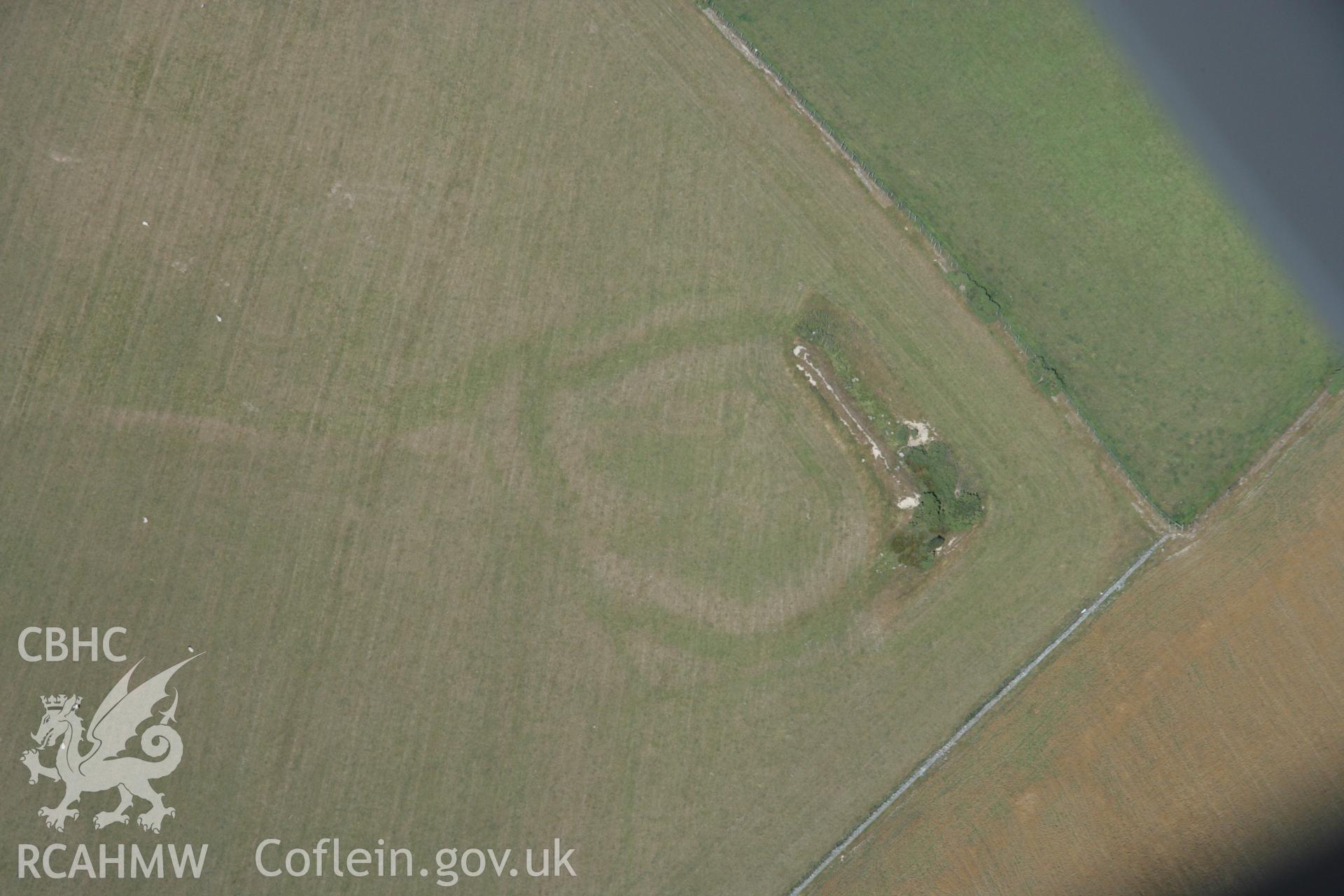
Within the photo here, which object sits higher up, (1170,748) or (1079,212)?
(1079,212)

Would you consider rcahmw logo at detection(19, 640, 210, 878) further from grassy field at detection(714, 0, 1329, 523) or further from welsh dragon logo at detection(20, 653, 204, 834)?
grassy field at detection(714, 0, 1329, 523)

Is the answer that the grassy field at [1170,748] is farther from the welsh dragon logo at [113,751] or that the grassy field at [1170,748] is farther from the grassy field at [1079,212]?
the welsh dragon logo at [113,751]

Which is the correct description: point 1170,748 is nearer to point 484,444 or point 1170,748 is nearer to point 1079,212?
point 1079,212

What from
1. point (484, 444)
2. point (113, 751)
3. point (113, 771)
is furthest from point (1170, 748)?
point (113, 751)

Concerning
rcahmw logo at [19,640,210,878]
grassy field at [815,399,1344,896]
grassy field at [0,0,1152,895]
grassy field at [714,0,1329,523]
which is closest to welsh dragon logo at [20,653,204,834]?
rcahmw logo at [19,640,210,878]

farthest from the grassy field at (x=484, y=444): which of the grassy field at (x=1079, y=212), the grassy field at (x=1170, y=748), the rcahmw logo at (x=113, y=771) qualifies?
the grassy field at (x=1079, y=212)

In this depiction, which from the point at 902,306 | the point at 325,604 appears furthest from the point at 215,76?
the point at 902,306

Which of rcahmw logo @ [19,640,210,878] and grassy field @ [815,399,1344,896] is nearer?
rcahmw logo @ [19,640,210,878]
